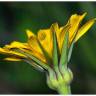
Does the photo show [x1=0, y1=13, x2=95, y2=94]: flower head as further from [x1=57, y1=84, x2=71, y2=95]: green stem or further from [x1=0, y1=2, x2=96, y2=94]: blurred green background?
[x1=0, y1=2, x2=96, y2=94]: blurred green background

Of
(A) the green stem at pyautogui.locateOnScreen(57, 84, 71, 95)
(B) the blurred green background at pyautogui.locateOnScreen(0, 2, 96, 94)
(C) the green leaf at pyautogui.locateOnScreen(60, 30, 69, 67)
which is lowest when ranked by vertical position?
(A) the green stem at pyautogui.locateOnScreen(57, 84, 71, 95)

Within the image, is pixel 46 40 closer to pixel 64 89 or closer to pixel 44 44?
pixel 44 44

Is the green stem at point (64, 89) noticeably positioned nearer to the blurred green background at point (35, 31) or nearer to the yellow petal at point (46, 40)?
the yellow petal at point (46, 40)

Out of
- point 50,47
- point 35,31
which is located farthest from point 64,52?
point 35,31

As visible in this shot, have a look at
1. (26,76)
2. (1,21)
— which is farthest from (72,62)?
(1,21)

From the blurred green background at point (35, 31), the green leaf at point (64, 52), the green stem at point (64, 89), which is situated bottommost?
the green stem at point (64, 89)

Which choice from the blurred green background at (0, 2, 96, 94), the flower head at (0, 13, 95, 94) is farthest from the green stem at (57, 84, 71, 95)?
the blurred green background at (0, 2, 96, 94)

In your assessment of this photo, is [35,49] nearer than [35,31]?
Yes

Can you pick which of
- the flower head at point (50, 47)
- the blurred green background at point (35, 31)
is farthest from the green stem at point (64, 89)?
the blurred green background at point (35, 31)
